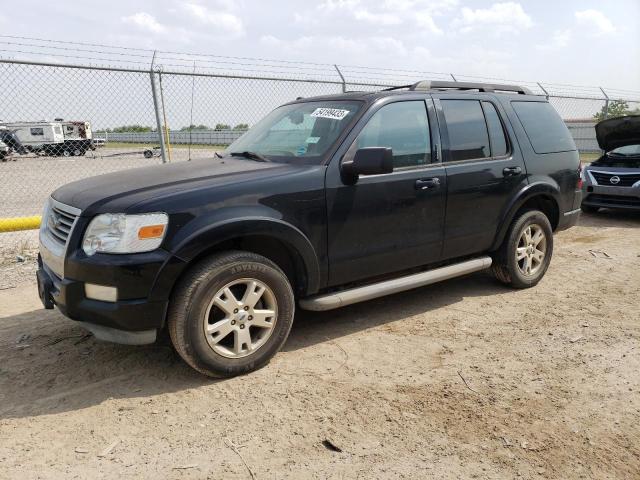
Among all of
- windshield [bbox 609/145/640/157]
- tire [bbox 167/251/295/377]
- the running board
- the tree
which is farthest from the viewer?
the tree

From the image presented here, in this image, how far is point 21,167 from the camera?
18.6 meters

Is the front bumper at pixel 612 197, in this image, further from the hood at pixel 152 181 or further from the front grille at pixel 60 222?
the front grille at pixel 60 222

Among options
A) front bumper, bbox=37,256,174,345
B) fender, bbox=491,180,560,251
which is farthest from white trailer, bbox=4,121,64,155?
fender, bbox=491,180,560,251

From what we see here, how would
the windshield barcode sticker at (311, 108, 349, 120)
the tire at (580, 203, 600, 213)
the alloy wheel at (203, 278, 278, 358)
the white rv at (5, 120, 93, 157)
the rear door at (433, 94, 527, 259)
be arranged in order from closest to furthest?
1. the alloy wheel at (203, 278, 278, 358)
2. the windshield barcode sticker at (311, 108, 349, 120)
3. the rear door at (433, 94, 527, 259)
4. the tire at (580, 203, 600, 213)
5. the white rv at (5, 120, 93, 157)

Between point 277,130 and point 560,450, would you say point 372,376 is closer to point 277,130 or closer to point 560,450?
point 560,450

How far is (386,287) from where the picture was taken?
4004 mm

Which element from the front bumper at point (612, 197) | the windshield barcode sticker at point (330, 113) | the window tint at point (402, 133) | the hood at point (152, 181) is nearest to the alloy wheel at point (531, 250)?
the window tint at point (402, 133)

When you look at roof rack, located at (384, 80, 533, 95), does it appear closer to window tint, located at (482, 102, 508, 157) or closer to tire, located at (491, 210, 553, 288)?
window tint, located at (482, 102, 508, 157)

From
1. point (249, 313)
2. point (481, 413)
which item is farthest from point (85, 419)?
point (481, 413)

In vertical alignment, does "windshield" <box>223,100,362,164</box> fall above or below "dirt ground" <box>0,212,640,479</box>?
above

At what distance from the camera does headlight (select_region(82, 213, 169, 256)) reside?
118 inches

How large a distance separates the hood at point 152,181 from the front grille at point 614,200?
7361 millimetres

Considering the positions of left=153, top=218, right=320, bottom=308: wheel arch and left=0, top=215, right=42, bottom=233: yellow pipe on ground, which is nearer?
left=153, top=218, right=320, bottom=308: wheel arch

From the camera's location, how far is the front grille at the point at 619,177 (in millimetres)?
8672
